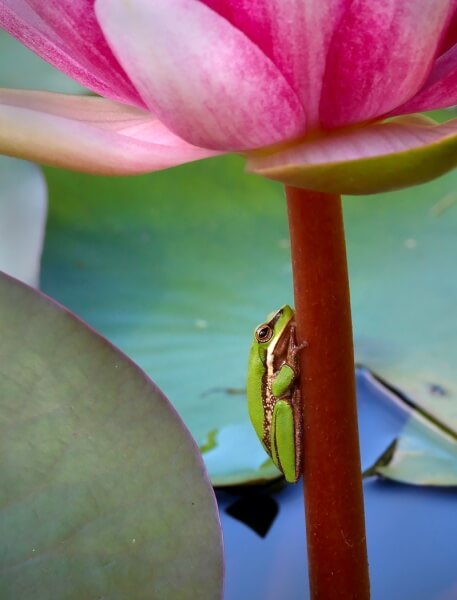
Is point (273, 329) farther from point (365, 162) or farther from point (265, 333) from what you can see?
point (365, 162)

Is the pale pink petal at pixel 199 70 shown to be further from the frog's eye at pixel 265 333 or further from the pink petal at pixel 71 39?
the frog's eye at pixel 265 333

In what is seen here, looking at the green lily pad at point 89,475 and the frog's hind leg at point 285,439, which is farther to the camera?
the frog's hind leg at point 285,439

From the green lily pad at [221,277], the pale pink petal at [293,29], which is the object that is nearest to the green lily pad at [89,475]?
the pale pink petal at [293,29]

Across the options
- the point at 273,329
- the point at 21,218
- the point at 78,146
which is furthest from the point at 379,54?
the point at 21,218

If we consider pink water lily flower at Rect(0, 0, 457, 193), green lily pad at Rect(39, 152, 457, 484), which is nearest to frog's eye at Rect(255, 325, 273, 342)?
green lily pad at Rect(39, 152, 457, 484)

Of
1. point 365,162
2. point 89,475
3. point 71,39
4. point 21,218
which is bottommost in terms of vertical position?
point 89,475
